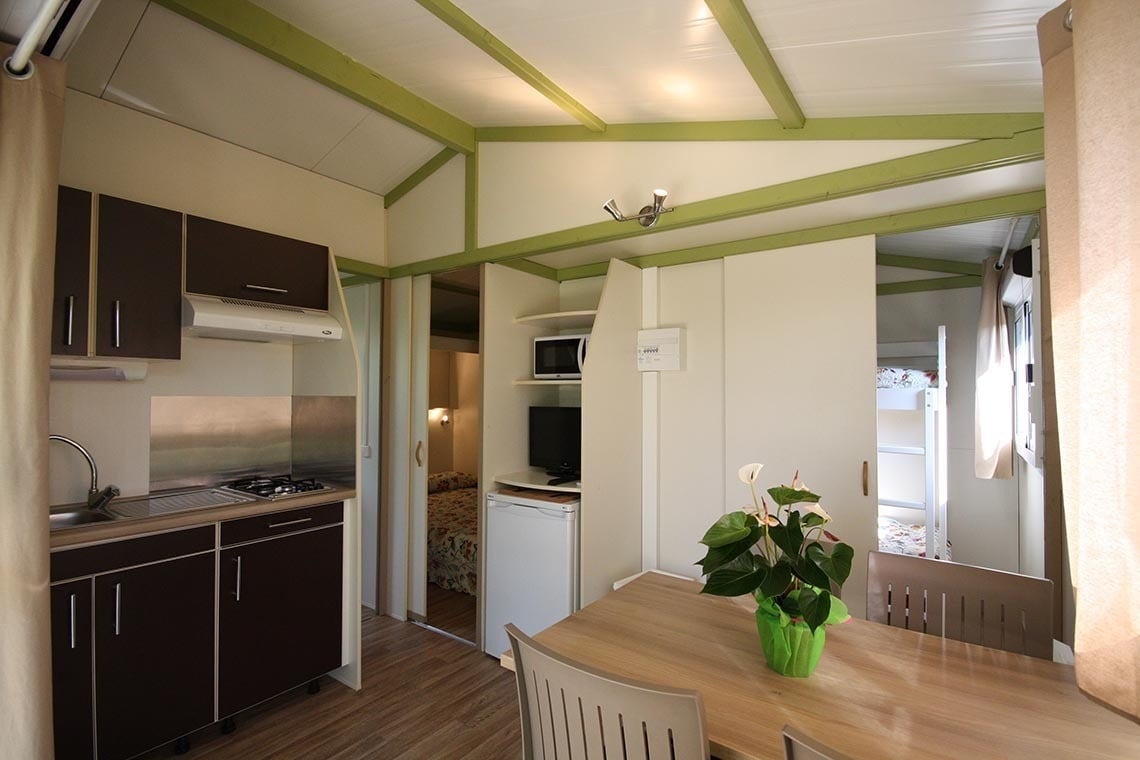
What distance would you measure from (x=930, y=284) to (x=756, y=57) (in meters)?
3.15

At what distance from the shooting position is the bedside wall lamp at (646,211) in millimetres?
2377

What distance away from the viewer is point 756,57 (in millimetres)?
1702

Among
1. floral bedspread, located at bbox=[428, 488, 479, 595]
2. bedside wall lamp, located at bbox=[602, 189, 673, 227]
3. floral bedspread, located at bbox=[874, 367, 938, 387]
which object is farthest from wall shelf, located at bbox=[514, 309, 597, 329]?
floral bedspread, located at bbox=[874, 367, 938, 387]

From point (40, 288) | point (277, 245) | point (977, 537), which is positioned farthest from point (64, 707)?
point (977, 537)

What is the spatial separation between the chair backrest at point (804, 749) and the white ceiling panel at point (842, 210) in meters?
2.01

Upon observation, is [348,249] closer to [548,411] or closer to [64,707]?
[548,411]

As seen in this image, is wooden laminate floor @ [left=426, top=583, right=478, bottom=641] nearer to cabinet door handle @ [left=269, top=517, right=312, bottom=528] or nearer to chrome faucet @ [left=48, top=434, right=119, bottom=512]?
cabinet door handle @ [left=269, top=517, right=312, bottom=528]

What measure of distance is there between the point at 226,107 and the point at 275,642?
255cm

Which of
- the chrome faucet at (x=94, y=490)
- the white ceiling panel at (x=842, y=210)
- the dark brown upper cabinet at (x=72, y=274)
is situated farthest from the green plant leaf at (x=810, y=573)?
the chrome faucet at (x=94, y=490)

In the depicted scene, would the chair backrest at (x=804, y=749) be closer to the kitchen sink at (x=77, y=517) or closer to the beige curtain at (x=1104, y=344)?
the beige curtain at (x=1104, y=344)

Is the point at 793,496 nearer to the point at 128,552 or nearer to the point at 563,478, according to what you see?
the point at 563,478

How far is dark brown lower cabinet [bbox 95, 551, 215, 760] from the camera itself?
1.91m

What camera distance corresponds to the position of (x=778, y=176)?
2.21 m

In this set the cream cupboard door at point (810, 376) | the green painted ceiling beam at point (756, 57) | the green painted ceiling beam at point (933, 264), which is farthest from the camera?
the green painted ceiling beam at point (933, 264)
